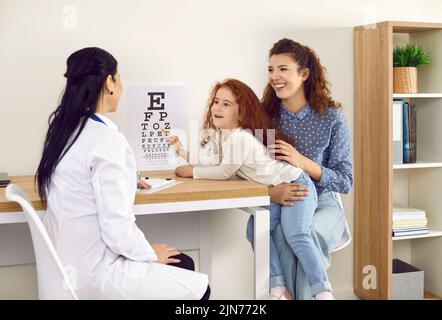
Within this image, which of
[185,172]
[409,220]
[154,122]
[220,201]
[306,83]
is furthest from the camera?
[409,220]

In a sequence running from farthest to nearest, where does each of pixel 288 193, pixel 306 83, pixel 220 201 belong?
1. pixel 306 83
2. pixel 288 193
3. pixel 220 201

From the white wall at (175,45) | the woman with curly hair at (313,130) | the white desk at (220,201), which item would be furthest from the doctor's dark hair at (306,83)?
the white desk at (220,201)

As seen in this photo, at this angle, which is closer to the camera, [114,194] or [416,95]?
[114,194]

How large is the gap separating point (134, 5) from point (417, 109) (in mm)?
1511

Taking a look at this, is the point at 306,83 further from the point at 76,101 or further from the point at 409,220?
the point at 76,101

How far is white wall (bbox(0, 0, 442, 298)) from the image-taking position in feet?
8.27

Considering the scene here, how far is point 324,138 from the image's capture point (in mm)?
2584

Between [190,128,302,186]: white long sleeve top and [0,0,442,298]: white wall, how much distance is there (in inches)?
18.5

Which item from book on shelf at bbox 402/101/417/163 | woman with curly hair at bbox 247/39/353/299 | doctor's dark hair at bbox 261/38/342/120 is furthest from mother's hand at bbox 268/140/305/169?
book on shelf at bbox 402/101/417/163

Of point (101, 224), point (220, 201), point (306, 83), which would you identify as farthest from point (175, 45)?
point (101, 224)

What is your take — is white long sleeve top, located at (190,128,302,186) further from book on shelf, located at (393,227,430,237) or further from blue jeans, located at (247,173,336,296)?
book on shelf, located at (393,227,430,237)

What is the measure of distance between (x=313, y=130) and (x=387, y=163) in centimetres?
47

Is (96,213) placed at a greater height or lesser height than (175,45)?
lesser
